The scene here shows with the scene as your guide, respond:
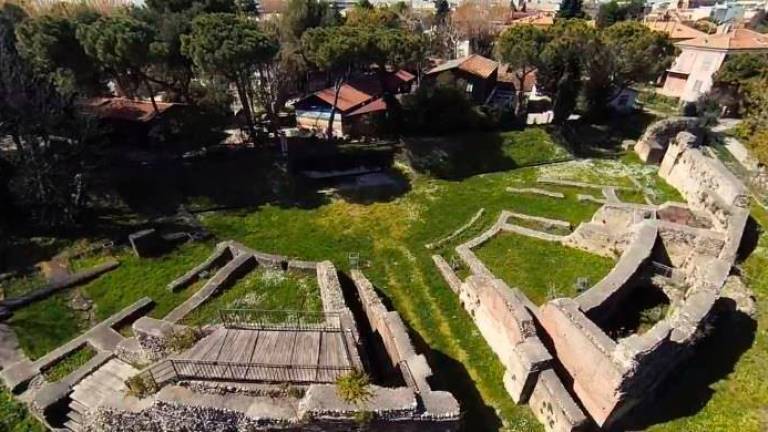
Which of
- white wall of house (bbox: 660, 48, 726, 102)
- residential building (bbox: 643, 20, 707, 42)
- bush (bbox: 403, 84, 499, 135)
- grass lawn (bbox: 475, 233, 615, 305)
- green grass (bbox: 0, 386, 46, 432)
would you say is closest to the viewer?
green grass (bbox: 0, 386, 46, 432)

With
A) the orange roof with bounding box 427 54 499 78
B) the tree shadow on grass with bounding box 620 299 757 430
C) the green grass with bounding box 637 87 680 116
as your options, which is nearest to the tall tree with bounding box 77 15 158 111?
the orange roof with bounding box 427 54 499 78

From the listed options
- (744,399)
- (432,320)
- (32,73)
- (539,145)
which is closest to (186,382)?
(432,320)

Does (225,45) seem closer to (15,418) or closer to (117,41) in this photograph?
(117,41)

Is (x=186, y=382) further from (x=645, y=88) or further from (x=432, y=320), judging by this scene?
(x=645, y=88)

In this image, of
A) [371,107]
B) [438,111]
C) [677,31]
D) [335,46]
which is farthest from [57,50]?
[677,31]

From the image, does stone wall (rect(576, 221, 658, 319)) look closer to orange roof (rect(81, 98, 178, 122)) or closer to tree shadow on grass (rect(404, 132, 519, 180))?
tree shadow on grass (rect(404, 132, 519, 180))

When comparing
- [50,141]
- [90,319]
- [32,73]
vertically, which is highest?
[32,73]
